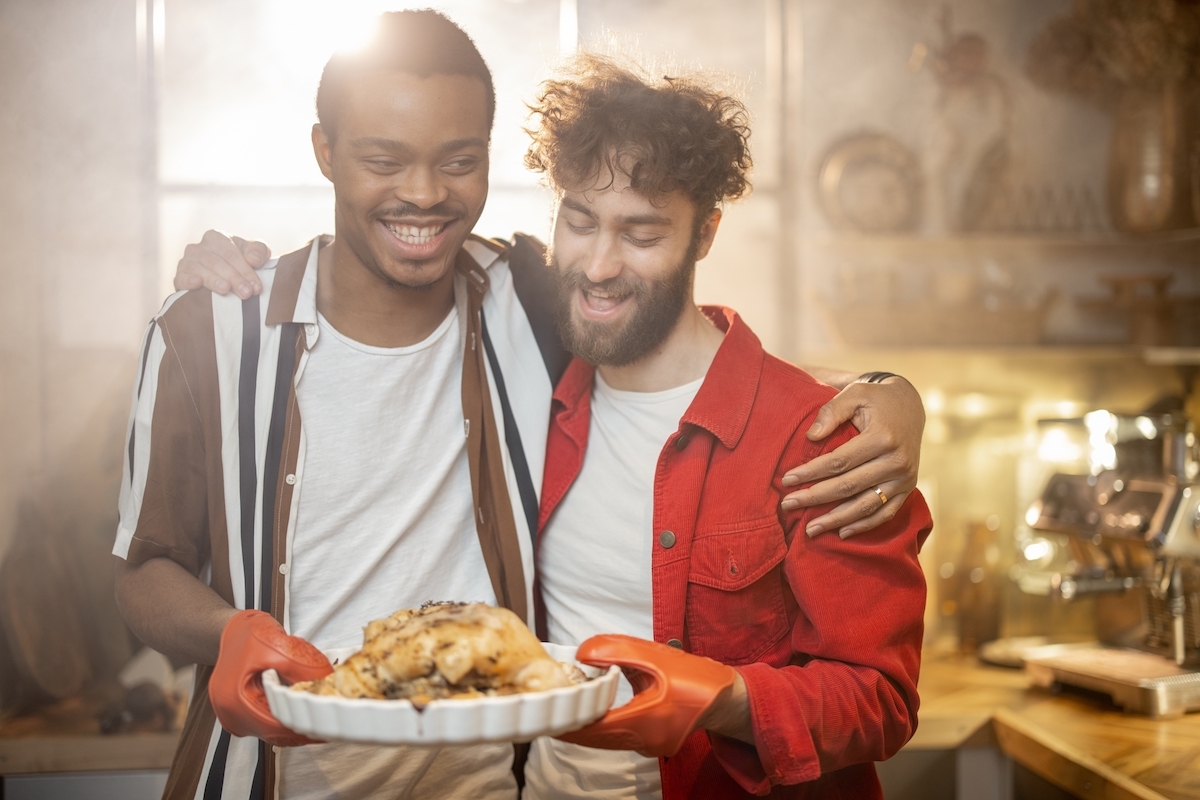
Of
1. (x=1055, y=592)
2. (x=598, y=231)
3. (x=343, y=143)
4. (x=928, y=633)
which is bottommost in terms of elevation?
(x=928, y=633)

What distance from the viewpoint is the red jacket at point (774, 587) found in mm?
1265

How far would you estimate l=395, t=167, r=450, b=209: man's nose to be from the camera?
59.9 inches

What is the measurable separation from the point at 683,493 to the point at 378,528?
0.48 meters

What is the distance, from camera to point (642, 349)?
1526 mm

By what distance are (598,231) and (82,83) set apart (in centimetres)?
133

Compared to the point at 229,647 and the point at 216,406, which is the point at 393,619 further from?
the point at 216,406

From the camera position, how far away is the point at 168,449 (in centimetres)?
149

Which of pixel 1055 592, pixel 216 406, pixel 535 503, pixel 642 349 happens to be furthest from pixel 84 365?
pixel 1055 592

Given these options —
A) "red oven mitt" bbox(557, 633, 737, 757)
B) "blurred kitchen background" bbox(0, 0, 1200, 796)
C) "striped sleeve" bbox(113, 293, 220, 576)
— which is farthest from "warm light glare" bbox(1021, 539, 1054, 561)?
"striped sleeve" bbox(113, 293, 220, 576)

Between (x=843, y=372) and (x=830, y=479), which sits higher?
(x=843, y=372)

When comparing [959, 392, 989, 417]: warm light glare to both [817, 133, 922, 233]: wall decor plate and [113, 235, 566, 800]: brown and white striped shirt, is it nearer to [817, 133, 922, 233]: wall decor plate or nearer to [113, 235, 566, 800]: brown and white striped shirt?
[817, 133, 922, 233]: wall decor plate

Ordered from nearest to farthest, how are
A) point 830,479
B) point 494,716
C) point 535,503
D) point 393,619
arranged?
point 494,716
point 393,619
point 830,479
point 535,503

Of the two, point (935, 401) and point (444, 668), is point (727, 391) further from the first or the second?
point (935, 401)

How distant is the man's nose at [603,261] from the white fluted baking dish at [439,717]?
0.69 m
